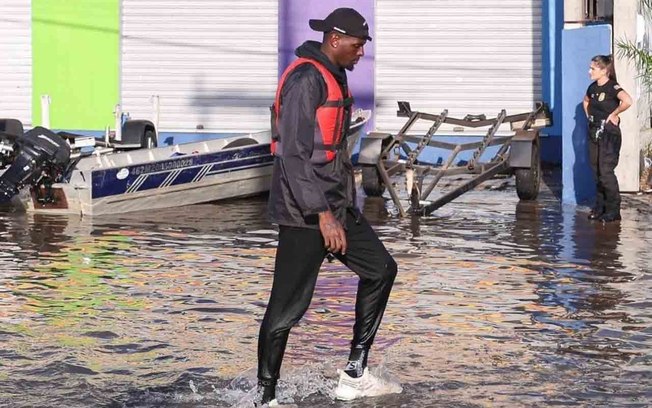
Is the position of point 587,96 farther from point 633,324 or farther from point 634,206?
point 633,324

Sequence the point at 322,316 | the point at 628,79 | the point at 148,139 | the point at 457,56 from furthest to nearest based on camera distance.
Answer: the point at 457,56 < the point at 148,139 < the point at 628,79 < the point at 322,316

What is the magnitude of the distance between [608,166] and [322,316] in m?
6.63

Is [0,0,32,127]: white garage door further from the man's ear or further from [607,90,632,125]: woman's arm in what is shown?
the man's ear

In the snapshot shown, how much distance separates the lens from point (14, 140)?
1596 centimetres

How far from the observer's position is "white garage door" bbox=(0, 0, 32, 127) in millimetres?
24453

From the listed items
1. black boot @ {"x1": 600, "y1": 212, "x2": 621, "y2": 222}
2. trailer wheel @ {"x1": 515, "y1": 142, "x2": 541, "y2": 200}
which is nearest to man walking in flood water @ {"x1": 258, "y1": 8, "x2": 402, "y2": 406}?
black boot @ {"x1": 600, "y1": 212, "x2": 621, "y2": 222}

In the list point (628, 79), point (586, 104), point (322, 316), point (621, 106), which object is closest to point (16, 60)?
point (628, 79)

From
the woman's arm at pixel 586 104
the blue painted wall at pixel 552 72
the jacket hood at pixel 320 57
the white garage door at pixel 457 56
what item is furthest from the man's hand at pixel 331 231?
the white garage door at pixel 457 56

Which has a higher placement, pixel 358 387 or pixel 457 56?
pixel 457 56

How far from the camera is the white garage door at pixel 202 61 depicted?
78.2 feet

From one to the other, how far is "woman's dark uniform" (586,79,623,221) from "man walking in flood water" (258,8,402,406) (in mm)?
8724

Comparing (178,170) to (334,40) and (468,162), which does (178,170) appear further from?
(334,40)

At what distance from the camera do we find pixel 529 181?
57.6ft

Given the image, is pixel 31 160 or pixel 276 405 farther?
pixel 31 160
